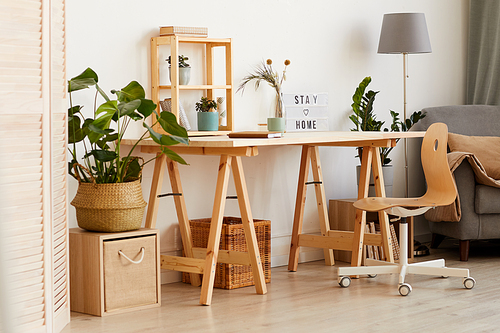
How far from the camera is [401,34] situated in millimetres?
3955

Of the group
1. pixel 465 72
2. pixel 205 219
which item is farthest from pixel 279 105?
pixel 465 72

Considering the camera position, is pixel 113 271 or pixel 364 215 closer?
pixel 113 271

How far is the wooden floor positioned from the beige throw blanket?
0.49 metres

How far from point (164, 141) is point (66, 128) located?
39 cm

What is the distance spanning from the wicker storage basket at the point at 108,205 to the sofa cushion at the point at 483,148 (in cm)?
230

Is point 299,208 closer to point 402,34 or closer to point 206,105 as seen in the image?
point 206,105

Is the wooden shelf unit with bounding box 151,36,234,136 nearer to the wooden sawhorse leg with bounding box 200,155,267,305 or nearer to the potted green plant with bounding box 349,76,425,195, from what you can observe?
the wooden sawhorse leg with bounding box 200,155,267,305

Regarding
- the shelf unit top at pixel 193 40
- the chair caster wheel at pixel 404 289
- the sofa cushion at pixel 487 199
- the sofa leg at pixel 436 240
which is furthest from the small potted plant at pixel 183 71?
the sofa leg at pixel 436 240

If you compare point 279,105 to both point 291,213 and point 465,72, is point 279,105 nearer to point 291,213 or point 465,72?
point 291,213

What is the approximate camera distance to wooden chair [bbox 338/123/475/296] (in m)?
2.86

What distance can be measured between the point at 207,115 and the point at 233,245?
0.68 meters

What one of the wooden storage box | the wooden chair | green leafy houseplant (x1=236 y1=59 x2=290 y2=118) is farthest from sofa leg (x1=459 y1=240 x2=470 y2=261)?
the wooden storage box

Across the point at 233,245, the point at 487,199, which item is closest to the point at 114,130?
the point at 233,245

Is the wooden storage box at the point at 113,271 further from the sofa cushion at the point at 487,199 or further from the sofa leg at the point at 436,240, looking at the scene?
the sofa leg at the point at 436,240
